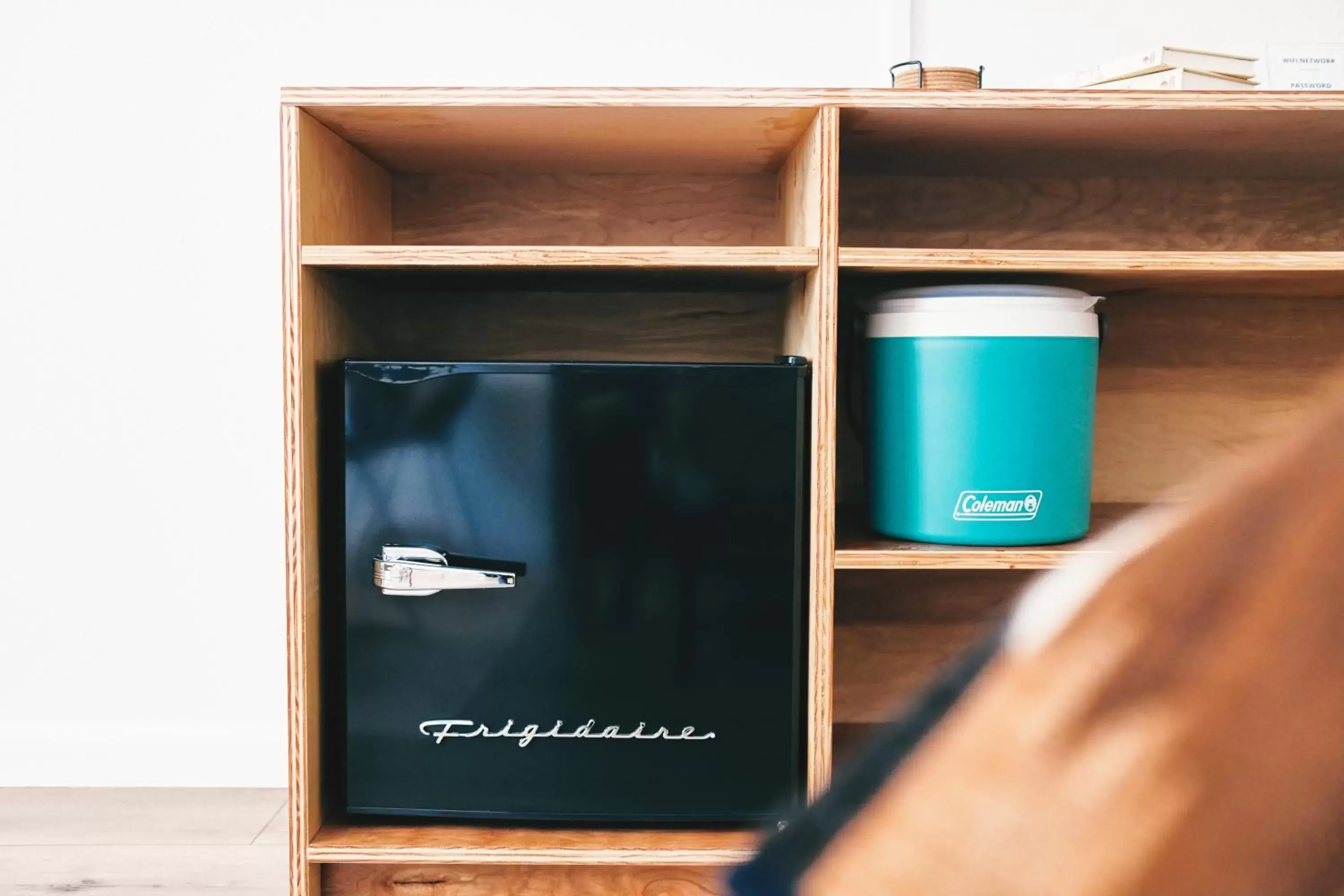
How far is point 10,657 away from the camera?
1.57 meters

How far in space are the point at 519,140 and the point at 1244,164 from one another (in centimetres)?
102

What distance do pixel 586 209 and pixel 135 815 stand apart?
1163mm

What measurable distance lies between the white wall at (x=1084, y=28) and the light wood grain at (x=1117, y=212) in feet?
0.57

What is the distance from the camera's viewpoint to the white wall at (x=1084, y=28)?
1.46 m

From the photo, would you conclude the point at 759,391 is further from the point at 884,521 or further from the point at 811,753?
the point at 811,753

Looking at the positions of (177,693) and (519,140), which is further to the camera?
(177,693)

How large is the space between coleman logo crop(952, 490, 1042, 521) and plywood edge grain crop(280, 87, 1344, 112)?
17.4 inches

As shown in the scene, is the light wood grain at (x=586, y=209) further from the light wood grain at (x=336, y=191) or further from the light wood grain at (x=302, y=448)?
the light wood grain at (x=302, y=448)

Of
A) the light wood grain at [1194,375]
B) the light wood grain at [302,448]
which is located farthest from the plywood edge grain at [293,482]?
the light wood grain at [1194,375]

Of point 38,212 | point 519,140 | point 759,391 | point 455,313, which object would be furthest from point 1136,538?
point 38,212

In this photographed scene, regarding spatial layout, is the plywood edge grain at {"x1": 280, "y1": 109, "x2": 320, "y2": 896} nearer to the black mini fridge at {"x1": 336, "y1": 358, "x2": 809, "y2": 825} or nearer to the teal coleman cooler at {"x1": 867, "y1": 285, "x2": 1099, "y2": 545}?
the black mini fridge at {"x1": 336, "y1": 358, "x2": 809, "y2": 825}

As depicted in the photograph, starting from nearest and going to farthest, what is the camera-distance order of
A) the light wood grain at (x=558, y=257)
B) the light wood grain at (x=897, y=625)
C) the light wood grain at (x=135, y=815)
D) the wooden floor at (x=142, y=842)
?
1. the light wood grain at (x=558, y=257)
2. the wooden floor at (x=142, y=842)
3. the light wood grain at (x=135, y=815)
4. the light wood grain at (x=897, y=625)

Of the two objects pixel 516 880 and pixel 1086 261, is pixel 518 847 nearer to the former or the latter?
pixel 516 880

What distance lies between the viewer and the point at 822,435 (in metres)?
1.09
